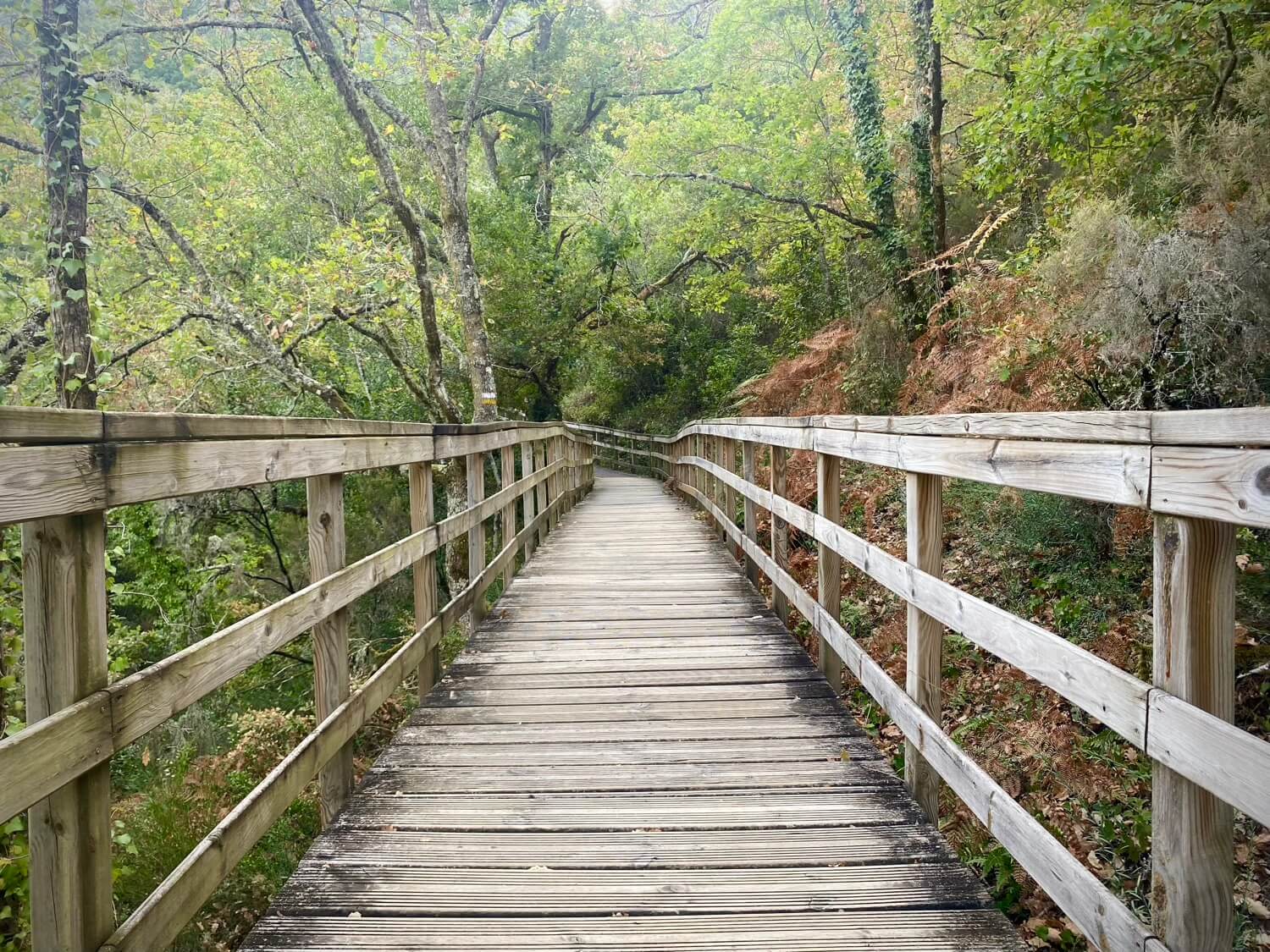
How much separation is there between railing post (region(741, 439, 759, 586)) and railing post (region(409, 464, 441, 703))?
2.51 metres

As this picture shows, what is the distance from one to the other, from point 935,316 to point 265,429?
8054 millimetres

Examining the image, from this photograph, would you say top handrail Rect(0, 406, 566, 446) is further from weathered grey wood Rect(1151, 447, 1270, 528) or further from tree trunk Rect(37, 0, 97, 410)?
tree trunk Rect(37, 0, 97, 410)

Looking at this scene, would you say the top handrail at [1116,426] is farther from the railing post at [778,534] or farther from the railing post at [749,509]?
the railing post at [749,509]

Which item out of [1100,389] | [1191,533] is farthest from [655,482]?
[1191,533]

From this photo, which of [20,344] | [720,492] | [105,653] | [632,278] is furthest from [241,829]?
[632,278]

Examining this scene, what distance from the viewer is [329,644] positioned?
282 cm

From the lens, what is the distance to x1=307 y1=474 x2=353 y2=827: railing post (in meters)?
2.77

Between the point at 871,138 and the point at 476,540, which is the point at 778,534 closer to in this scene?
the point at 476,540

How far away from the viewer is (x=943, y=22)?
26.8 ft

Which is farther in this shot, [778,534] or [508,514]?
[508,514]

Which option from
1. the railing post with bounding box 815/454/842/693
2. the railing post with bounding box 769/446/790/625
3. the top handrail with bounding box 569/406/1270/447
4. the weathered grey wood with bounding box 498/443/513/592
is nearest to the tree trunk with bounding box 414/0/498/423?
the weathered grey wood with bounding box 498/443/513/592

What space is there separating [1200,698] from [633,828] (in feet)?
5.68

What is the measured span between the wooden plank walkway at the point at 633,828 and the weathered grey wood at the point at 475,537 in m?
0.51

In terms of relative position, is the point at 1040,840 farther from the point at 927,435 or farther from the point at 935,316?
the point at 935,316
